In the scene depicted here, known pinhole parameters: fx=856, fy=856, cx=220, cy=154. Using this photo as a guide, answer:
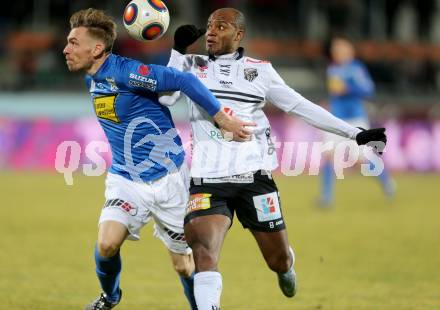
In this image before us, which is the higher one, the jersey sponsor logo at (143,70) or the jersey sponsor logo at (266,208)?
the jersey sponsor logo at (143,70)

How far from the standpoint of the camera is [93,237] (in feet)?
36.1

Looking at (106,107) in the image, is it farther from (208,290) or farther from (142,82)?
(208,290)

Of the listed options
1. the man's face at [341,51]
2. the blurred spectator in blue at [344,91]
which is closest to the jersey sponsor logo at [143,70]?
the blurred spectator in blue at [344,91]

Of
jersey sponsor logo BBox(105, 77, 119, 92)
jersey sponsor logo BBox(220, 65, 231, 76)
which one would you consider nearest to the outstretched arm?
jersey sponsor logo BBox(220, 65, 231, 76)

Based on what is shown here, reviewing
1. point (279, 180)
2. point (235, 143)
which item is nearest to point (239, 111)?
point (235, 143)

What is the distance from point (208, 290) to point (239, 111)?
1386mm

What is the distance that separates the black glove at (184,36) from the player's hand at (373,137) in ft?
4.68

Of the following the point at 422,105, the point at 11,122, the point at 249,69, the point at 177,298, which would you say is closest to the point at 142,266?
the point at 177,298

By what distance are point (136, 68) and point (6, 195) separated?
32.1 feet

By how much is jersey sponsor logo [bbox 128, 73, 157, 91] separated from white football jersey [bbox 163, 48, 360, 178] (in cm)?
29

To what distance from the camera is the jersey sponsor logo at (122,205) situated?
6148mm

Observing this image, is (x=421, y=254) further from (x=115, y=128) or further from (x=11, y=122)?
(x=11, y=122)

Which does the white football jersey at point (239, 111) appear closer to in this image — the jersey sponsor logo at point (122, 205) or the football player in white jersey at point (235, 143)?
the football player in white jersey at point (235, 143)

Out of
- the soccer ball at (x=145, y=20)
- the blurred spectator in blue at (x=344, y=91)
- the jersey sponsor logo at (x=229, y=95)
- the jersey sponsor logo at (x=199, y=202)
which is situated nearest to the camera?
the jersey sponsor logo at (x=199, y=202)
